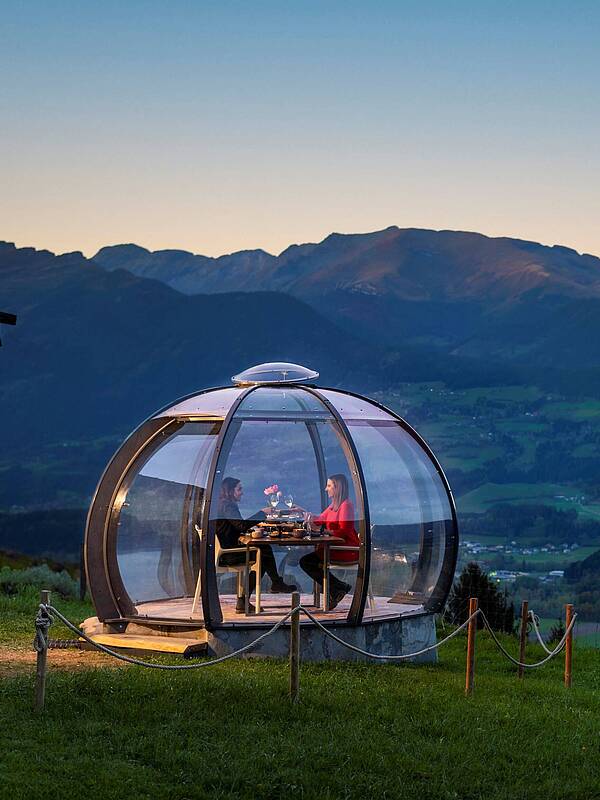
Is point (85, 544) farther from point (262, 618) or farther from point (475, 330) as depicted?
point (475, 330)

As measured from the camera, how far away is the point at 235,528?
14.3m

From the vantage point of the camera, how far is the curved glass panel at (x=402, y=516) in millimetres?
14594

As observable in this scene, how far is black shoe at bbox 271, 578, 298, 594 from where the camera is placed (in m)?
14.8

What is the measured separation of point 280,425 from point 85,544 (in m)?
2.92

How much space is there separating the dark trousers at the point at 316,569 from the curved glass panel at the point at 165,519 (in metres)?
1.40

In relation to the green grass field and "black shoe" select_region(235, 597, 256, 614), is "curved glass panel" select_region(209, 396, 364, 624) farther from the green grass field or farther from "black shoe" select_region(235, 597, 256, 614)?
the green grass field

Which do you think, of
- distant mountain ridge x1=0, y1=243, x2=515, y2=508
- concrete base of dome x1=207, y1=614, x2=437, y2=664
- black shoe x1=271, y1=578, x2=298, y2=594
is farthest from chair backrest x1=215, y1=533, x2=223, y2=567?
distant mountain ridge x1=0, y1=243, x2=515, y2=508

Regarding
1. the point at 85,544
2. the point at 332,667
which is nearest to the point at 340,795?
the point at 332,667

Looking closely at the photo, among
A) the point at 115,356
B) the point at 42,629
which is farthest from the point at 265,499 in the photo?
the point at 115,356

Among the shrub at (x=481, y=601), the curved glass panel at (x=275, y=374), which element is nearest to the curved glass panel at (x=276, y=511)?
the curved glass panel at (x=275, y=374)

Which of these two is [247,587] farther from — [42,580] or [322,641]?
[42,580]

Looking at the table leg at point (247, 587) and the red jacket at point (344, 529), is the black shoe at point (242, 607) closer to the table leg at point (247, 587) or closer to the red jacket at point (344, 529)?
the table leg at point (247, 587)

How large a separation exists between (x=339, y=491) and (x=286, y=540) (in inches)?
37.1

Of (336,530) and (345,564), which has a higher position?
(336,530)
